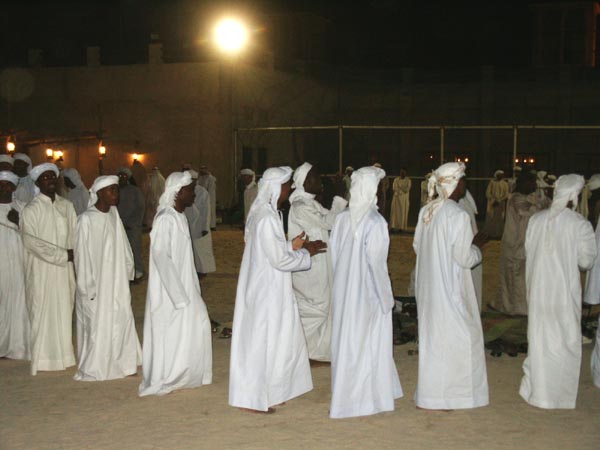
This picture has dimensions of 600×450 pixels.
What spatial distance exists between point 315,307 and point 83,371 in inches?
84.0

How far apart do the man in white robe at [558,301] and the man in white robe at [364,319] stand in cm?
120

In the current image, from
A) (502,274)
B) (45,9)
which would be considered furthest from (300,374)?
(45,9)

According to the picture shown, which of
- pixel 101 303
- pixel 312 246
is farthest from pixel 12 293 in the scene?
pixel 312 246

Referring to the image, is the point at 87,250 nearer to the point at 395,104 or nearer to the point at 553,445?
the point at 553,445

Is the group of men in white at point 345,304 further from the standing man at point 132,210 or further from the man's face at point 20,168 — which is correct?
the standing man at point 132,210

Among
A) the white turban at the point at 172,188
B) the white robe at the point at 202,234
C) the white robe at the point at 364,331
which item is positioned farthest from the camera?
the white robe at the point at 202,234

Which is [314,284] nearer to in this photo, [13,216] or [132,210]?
[13,216]

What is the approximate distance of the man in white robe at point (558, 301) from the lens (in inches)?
235

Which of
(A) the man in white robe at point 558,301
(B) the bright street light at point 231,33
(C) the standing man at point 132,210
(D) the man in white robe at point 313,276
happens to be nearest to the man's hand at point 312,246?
(D) the man in white robe at point 313,276

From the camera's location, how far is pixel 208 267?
39.4 feet

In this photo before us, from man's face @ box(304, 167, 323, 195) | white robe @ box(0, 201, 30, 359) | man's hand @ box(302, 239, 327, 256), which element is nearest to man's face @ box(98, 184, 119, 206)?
white robe @ box(0, 201, 30, 359)

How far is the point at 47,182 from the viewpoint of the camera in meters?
7.41

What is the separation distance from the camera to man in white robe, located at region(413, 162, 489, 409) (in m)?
5.81

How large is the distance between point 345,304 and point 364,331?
23cm
